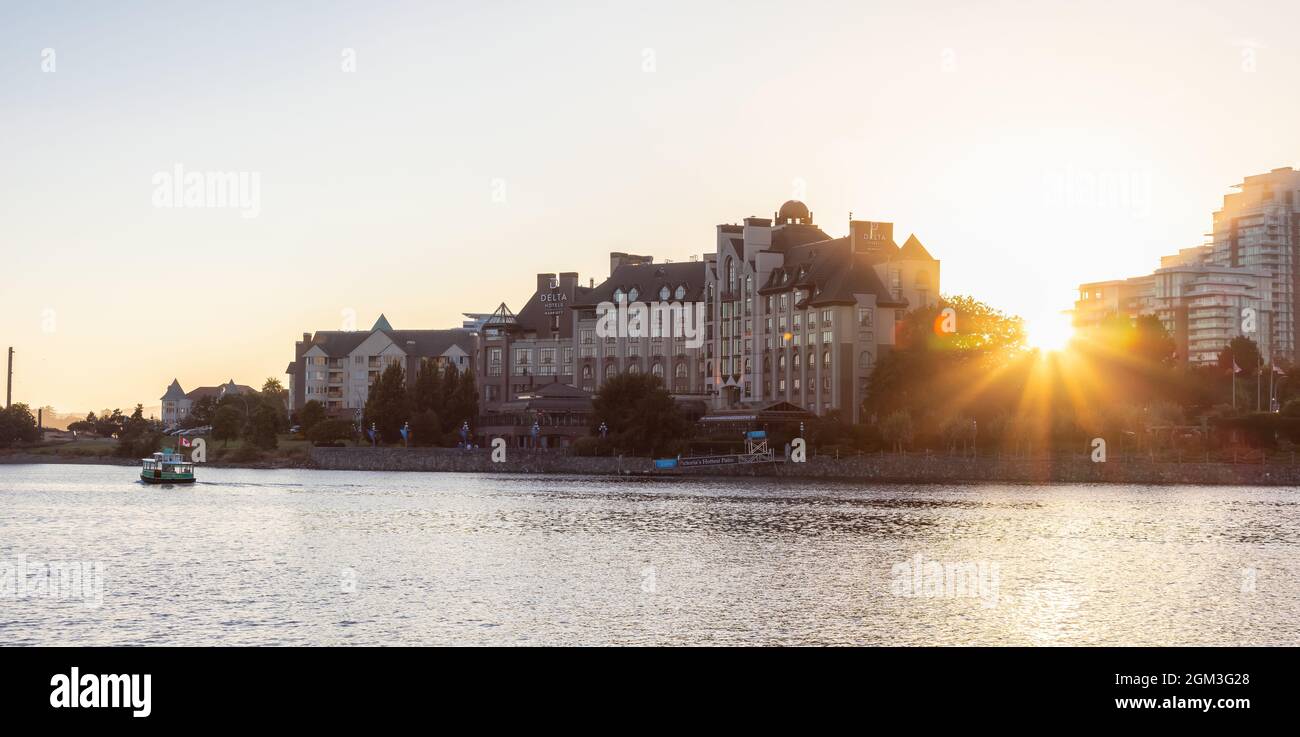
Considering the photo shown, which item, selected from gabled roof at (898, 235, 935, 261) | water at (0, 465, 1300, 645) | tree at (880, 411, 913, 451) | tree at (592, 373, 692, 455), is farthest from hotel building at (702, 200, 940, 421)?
water at (0, 465, 1300, 645)

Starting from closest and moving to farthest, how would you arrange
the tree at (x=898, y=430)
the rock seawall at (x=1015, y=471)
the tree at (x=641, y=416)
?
the rock seawall at (x=1015, y=471) < the tree at (x=898, y=430) < the tree at (x=641, y=416)

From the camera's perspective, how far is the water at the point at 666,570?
1694 inches

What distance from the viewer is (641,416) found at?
578 ft

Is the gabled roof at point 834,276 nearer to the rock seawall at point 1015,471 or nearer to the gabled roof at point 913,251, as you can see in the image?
the gabled roof at point 913,251

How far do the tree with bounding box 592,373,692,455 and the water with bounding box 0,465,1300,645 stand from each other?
184ft

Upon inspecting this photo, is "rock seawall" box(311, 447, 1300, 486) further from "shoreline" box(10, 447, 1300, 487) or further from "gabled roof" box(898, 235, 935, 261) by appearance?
"gabled roof" box(898, 235, 935, 261)

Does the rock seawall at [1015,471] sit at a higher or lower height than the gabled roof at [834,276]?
lower
